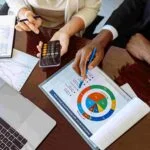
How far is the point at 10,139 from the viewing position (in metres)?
0.76

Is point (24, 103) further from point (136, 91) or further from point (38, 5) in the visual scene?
point (38, 5)

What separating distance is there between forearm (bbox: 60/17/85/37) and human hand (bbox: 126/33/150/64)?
19 centimetres

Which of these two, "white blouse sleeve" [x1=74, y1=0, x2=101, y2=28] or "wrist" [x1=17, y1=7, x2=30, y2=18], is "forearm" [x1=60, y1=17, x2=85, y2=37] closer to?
"white blouse sleeve" [x1=74, y1=0, x2=101, y2=28]

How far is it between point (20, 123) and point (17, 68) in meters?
0.20

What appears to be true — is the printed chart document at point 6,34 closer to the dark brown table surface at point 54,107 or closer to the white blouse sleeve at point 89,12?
the dark brown table surface at point 54,107

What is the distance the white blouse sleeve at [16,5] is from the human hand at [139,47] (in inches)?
17.5

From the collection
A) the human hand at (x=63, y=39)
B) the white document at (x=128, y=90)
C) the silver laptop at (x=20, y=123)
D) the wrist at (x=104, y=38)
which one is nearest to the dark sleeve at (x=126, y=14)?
the wrist at (x=104, y=38)

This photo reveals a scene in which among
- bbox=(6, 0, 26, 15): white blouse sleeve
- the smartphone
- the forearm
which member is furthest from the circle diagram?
bbox=(6, 0, 26, 15): white blouse sleeve

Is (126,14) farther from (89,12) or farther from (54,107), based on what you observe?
(54,107)

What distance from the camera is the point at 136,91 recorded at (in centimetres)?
83

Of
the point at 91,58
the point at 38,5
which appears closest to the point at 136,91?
the point at 91,58

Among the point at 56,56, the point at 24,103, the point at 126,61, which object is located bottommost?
the point at 24,103

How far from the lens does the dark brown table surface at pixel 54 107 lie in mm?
755

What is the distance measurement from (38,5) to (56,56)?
35 cm
